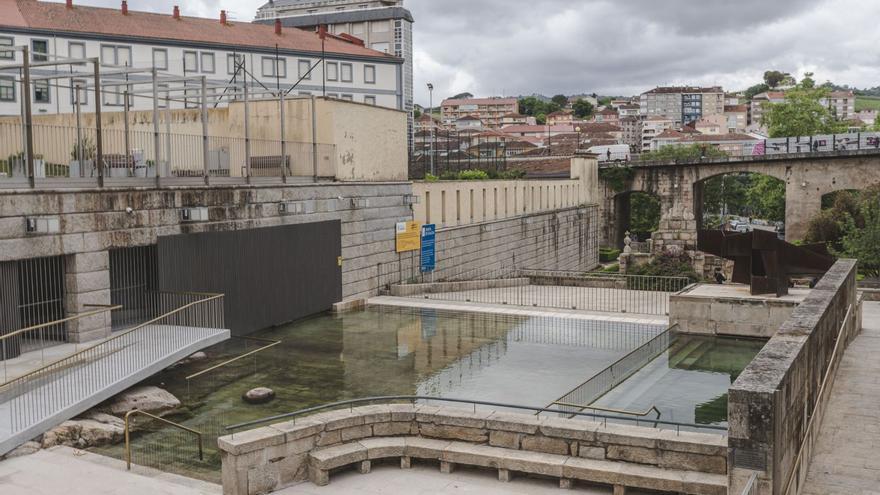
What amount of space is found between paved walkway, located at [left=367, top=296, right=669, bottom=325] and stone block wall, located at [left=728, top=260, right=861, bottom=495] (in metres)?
8.37

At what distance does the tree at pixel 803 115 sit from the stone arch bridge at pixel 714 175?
50.6 feet

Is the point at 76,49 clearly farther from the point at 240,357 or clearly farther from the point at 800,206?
the point at 800,206

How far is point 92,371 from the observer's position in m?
13.2

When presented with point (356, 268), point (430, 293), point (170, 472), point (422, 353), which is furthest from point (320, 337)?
point (170, 472)

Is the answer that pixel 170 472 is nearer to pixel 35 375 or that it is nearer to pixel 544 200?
pixel 35 375

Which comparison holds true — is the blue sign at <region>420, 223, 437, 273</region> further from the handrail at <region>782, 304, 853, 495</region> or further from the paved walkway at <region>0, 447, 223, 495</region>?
the paved walkway at <region>0, 447, 223, 495</region>

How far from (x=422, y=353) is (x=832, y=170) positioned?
43.0 m

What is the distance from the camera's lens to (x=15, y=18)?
4259 cm

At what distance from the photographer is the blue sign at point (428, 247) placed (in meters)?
27.5

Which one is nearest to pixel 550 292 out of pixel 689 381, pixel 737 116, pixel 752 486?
pixel 689 381

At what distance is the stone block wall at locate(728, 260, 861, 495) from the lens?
25.7ft

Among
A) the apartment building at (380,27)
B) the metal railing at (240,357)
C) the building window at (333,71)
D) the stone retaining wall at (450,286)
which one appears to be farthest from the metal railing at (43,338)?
the apartment building at (380,27)

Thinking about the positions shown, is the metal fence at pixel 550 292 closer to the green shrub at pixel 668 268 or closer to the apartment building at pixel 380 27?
the green shrub at pixel 668 268

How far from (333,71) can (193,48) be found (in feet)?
34.3
